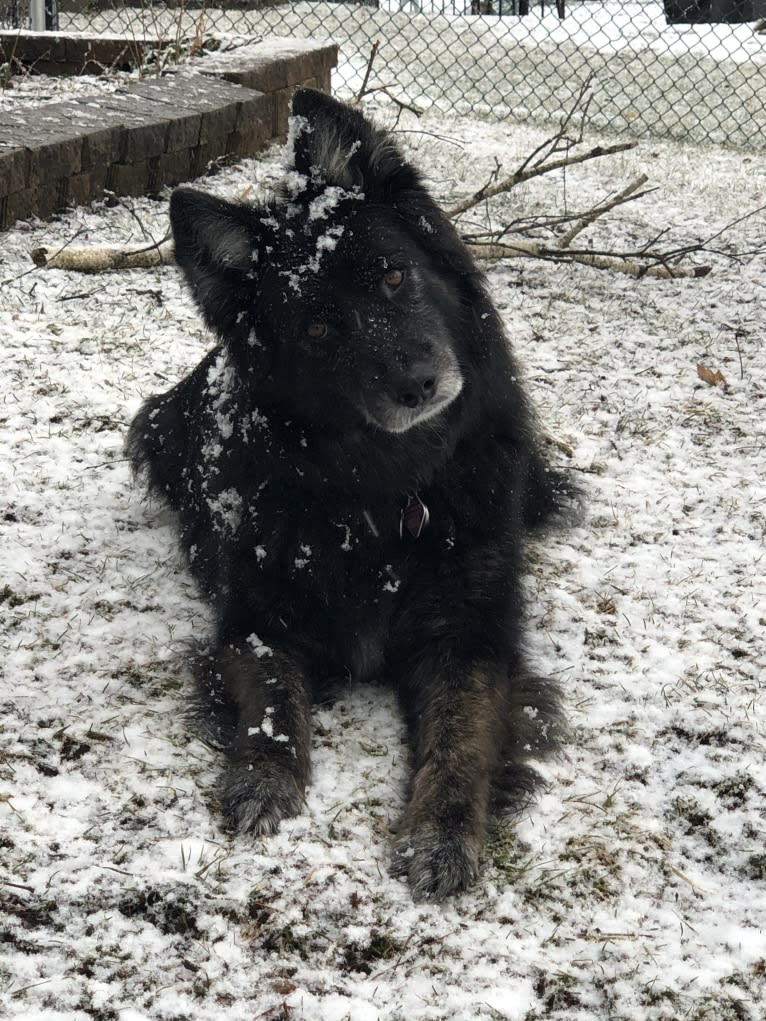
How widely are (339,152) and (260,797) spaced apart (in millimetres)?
1917

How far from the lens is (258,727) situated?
3186 mm

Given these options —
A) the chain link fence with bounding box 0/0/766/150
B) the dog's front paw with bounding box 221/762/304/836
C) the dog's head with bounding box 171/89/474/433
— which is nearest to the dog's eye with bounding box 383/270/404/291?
the dog's head with bounding box 171/89/474/433

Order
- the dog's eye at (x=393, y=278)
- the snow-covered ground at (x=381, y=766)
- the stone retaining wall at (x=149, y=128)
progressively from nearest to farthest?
the snow-covered ground at (x=381, y=766) < the dog's eye at (x=393, y=278) < the stone retaining wall at (x=149, y=128)

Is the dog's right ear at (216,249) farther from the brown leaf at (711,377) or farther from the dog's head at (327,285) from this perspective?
the brown leaf at (711,377)

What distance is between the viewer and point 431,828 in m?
2.86

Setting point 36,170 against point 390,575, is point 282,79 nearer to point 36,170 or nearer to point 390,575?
point 36,170

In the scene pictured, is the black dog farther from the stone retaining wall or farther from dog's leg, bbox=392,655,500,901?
the stone retaining wall

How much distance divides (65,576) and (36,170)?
12.2ft

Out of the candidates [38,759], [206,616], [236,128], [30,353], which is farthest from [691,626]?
[236,128]

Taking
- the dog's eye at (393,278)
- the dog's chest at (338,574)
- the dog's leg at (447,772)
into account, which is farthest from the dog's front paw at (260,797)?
the dog's eye at (393,278)

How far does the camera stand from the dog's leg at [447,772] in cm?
277

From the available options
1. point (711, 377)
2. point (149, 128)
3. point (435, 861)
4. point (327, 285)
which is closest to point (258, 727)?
point (435, 861)

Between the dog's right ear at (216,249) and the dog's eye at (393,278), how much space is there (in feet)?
1.31

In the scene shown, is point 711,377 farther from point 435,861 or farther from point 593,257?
point 435,861
